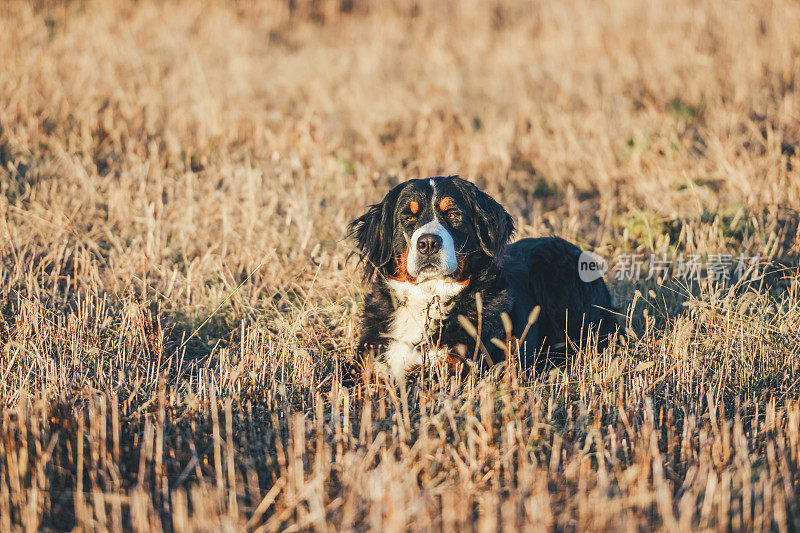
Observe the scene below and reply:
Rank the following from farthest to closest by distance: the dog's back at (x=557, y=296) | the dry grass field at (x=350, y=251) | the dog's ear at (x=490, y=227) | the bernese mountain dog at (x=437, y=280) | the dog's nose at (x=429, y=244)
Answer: the dog's back at (x=557, y=296) < the dog's ear at (x=490, y=227) < the bernese mountain dog at (x=437, y=280) < the dog's nose at (x=429, y=244) < the dry grass field at (x=350, y=251)

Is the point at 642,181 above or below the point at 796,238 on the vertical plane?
above

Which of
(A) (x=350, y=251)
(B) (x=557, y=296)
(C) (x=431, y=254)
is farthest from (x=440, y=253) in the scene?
(A) (x=350, y=251)

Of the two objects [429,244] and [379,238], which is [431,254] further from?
[379,238]

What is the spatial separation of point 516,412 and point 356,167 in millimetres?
3898

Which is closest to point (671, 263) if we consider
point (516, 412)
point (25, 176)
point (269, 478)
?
point (516, 412)

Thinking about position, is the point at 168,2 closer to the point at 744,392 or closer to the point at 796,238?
the point at 796,238

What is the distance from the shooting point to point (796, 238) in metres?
5.20

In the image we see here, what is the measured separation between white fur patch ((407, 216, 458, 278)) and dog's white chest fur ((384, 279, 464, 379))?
0.14 metres

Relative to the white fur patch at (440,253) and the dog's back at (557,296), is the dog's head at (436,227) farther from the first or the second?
the dog's back at (557,296)

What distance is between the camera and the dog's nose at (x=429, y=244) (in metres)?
3.49

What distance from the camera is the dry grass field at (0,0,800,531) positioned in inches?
104

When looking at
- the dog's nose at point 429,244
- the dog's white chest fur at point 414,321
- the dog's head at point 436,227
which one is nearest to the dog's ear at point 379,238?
the dog's head at point 436,227

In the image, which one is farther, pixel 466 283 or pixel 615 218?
pixel 615 218

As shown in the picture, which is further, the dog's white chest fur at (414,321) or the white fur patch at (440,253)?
the dog's white chest fur at (414,321)
